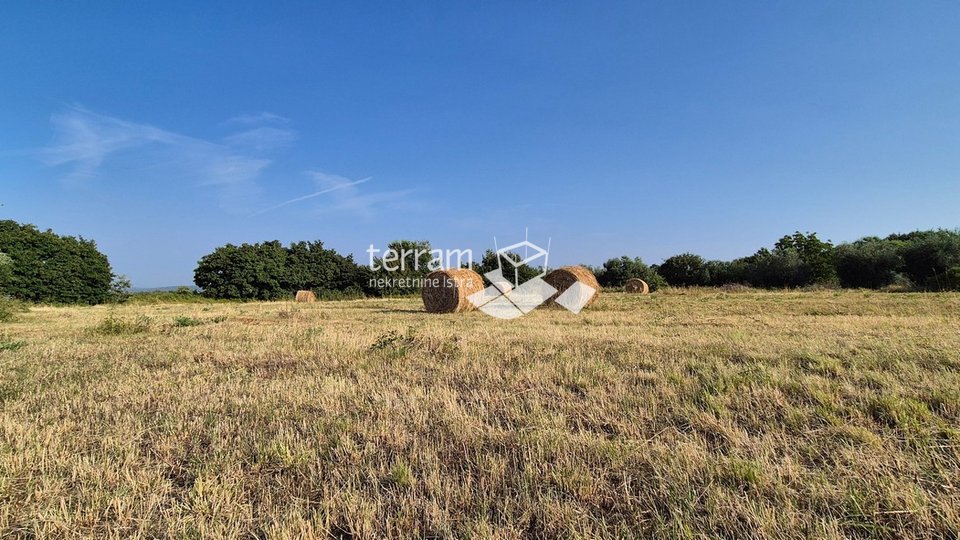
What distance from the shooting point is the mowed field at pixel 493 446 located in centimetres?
216

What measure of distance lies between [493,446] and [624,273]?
41.2m

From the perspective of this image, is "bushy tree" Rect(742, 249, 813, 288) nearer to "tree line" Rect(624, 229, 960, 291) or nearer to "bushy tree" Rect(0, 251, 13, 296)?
"tree line" Rect(624, 229, 960, 291)

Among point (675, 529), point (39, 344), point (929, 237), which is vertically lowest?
point (675, 529)

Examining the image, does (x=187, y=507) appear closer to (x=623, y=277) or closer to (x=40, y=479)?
(x=40, y=479)

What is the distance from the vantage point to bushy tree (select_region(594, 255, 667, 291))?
4012 centimetres

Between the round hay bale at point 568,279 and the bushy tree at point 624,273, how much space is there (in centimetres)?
2245

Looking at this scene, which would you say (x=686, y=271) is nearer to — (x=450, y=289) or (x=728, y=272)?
(x=728, y=272)

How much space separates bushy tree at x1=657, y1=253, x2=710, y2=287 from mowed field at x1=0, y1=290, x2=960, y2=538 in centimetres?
3985

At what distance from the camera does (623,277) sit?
41.6m

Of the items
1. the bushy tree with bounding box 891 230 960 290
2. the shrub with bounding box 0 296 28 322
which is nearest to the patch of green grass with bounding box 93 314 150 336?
the shrub with bounding box 0 296 28 322

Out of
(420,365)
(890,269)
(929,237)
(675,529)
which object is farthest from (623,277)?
(675,529)

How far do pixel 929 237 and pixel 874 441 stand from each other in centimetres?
4262

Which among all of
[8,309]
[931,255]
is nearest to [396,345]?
[8,309]

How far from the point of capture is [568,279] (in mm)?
18344
